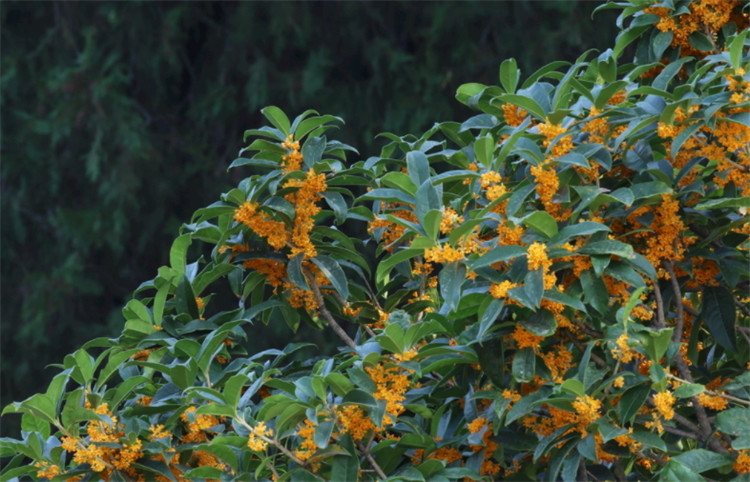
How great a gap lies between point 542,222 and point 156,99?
5818 mm

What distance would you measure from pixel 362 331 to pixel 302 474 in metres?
0.59

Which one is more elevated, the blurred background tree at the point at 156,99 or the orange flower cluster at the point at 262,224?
the orange flower cluster at the point at 262,224

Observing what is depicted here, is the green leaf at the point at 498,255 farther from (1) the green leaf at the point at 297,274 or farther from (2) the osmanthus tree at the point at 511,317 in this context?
(1) the green leaf at the point at 297,274

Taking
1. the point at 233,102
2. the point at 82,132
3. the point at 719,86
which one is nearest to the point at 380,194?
the point at 719,86

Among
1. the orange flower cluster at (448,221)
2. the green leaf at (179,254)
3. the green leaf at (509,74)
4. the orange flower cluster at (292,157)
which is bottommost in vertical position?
the green leaf at (179,254)

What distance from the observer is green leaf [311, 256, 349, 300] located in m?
1.68

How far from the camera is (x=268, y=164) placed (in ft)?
5.56

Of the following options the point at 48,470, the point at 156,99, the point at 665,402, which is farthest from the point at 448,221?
the point at 156,99

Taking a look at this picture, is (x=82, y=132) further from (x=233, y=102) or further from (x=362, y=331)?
(x=362, y=331)

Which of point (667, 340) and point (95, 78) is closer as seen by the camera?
point (667, 340)

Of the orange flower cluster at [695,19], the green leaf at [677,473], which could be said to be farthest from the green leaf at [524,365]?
the orange flower cluster at [695,19]

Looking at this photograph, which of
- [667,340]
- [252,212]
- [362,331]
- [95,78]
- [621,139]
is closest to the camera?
[667,340]

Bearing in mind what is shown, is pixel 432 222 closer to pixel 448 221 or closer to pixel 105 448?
pixel 448 221

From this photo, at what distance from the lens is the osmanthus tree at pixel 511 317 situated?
52.9 inches
